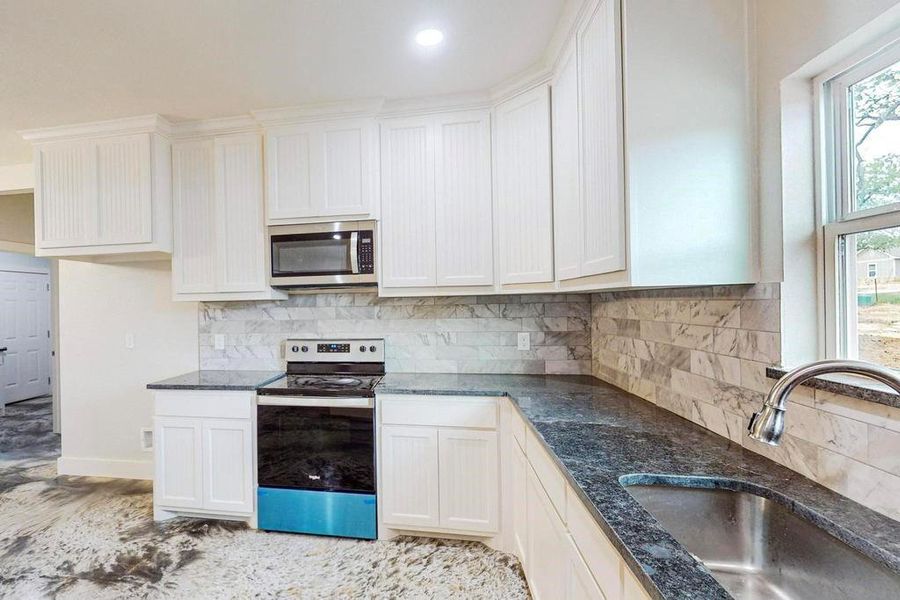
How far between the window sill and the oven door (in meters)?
1.82

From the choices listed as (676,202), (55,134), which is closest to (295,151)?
(55,134)

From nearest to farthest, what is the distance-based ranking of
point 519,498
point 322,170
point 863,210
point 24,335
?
point 863,210
point 519,498
point 322,170
point 24,335

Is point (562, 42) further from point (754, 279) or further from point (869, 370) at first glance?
point (869, 370)

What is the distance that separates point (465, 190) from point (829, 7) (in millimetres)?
1571

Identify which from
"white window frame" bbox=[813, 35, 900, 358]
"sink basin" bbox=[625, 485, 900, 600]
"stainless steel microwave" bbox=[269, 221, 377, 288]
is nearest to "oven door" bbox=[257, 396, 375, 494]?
"stainless steel microwave" bbox=[269, 221, 377, 288]

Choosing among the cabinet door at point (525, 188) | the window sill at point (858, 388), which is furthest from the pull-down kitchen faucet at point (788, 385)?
the cabinet door at point (525, 188)

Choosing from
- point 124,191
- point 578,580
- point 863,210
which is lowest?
→ point 578,580

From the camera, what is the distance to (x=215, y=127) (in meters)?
2.51

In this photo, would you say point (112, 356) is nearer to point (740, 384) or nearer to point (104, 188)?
point (104, 188)

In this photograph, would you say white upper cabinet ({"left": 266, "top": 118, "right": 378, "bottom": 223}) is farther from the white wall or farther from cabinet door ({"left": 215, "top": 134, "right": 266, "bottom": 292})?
the white wall

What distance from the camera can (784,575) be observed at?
0.95 m

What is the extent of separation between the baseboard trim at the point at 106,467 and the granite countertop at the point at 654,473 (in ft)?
9.70

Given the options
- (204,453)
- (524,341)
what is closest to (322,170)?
(524,341)

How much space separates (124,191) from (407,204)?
179 cm
